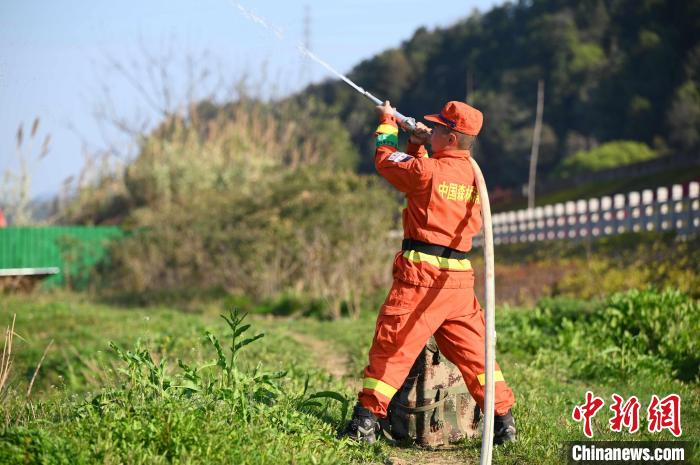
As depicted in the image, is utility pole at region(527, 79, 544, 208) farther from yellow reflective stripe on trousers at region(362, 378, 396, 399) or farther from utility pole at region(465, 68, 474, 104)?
yellow reflective stripe on trousers at region(362, 378, 396, 399)

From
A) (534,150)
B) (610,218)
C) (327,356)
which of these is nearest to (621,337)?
(327,356)

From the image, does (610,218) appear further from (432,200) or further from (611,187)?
(611,187)

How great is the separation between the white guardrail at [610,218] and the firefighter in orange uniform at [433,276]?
485 inches

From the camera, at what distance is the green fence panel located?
2512 cm

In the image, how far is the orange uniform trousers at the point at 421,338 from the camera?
214 inches

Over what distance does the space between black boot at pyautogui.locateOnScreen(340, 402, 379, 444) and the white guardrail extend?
12828 mm

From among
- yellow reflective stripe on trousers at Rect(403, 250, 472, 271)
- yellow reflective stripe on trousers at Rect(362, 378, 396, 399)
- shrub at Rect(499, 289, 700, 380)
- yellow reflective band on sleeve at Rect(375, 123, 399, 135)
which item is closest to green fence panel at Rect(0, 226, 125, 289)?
shrub at Rect(499, 289, 700, 380)

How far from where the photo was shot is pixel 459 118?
572 cm

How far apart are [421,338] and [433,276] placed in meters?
0.39

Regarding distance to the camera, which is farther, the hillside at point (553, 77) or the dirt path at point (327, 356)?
the hillside at point (553, 77)

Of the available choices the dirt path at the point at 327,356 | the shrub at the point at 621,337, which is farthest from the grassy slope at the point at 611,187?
the shrub at the point at 621,337

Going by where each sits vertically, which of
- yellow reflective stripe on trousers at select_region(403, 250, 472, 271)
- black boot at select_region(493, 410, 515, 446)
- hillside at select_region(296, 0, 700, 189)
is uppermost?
hillside at select_region(296, 0, 700, 189)

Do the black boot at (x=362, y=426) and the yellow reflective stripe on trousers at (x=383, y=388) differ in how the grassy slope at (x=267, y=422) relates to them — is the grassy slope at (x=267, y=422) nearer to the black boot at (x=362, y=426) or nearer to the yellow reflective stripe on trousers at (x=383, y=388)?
the black boot at (x=362, y=426)

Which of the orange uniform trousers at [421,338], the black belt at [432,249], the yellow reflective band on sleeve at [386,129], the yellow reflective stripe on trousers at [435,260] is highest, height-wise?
the yellow reflective band on sleeve at [386,129]
